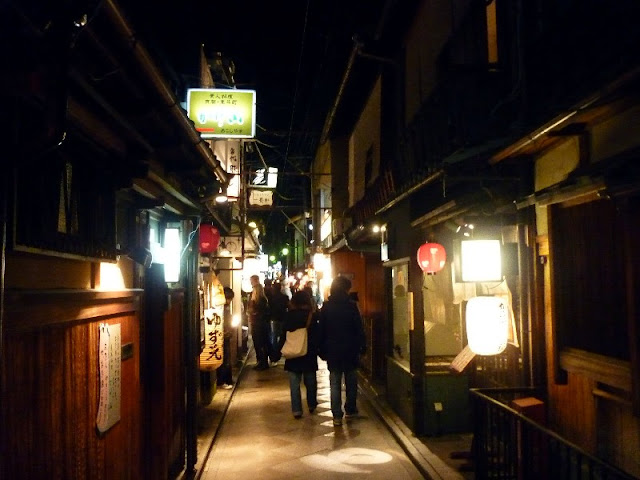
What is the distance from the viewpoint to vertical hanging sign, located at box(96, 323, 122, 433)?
18.9 ft

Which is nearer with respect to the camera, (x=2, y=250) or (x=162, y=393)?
(x=2, y=250)

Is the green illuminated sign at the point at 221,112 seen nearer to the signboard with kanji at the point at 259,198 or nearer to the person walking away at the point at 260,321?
the person walking away at the point at 260,321

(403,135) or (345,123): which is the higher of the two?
(345,123)

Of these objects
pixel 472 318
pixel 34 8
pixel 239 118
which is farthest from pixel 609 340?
pixel 239 118

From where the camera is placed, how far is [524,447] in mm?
6633

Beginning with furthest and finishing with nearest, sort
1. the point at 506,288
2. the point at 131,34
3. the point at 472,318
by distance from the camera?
the point at 506,288
the point at 472,318
the point at 131,34

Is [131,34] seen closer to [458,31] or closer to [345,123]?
[458,31]

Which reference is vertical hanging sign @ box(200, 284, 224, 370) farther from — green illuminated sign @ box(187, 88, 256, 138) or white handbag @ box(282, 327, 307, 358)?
green illuminated sign @ box(187, 88, 256, 138)

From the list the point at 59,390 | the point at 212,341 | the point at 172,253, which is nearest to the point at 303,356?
the point at 212,341

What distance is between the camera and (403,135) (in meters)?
14.9

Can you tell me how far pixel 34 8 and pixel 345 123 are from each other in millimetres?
22791

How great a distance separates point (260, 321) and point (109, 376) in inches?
551

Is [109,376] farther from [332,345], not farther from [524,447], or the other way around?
[332,345]

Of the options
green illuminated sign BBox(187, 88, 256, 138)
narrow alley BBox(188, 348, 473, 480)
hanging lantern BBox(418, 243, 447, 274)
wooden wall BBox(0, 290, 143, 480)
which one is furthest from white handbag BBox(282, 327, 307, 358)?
wooden wall BBox(0, 290, 143, 480)
